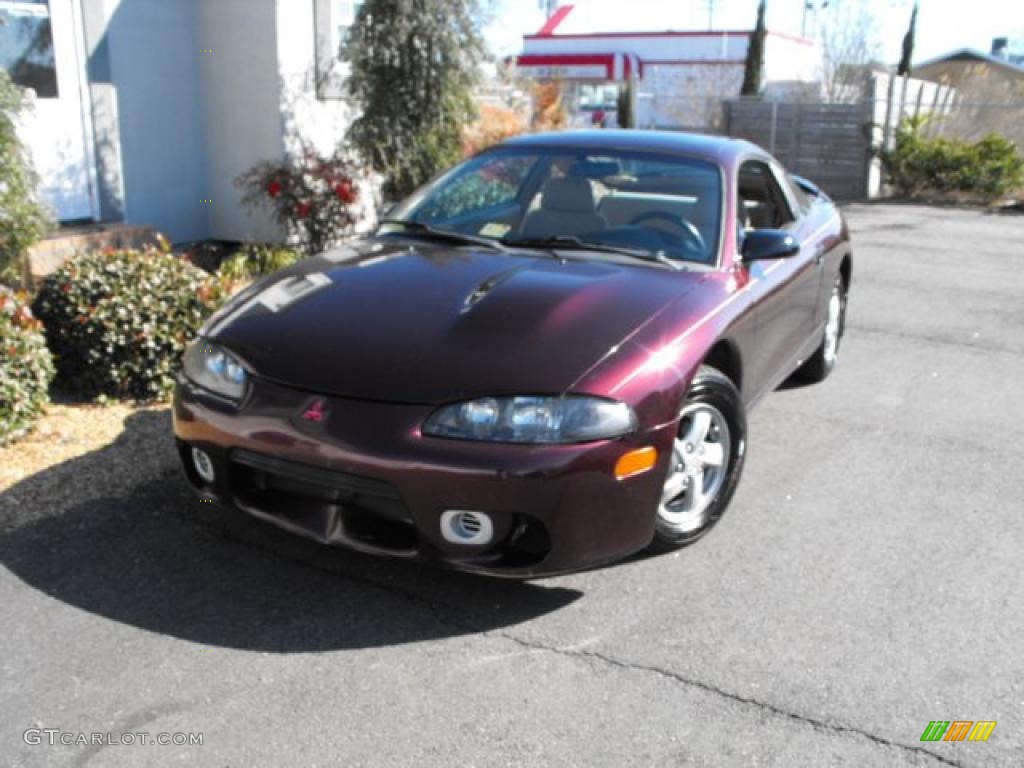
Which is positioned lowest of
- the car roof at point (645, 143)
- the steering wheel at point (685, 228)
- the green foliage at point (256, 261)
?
the green foliage at point (256, 261)

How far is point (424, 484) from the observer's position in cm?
317

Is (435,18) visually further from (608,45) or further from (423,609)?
(608,45)

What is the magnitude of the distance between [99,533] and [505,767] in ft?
6.93

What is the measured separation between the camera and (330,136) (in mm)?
9492

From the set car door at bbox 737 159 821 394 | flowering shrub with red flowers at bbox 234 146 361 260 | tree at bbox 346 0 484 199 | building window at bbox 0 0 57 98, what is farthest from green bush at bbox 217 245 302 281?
car door at bbox 737 159 821 394

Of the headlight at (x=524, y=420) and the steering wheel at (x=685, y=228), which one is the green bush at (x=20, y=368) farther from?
the steering wheel at (x=685, y=228)

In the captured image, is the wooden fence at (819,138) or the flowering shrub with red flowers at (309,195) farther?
the wooden fence at (819,138)

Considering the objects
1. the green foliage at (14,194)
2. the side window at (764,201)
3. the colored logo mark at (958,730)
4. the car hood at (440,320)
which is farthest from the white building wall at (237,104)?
the colored logo mark at (958,730)

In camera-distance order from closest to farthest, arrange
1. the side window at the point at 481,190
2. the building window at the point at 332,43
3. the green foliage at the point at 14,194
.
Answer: the side window at the point at 481,190 < the green foliage at the point at 14,194 < the building window at the point at 332,43

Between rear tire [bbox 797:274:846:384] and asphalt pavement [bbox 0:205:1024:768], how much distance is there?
1481 millimetres

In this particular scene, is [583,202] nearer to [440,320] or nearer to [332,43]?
[440,320]

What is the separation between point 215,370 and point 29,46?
16.9ft

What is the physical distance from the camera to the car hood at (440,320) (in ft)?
11.0

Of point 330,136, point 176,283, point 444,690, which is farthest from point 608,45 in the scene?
point 444,690
